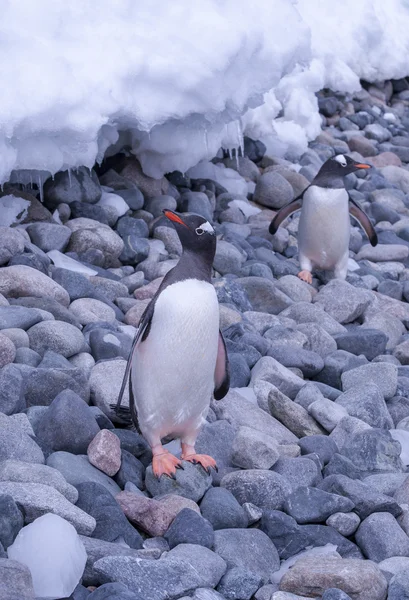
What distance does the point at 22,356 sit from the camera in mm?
3240

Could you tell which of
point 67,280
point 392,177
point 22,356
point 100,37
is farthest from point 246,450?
point 392,177

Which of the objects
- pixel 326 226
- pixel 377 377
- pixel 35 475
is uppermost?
pixel 35 475

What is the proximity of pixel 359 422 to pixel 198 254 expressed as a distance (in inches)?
39.6

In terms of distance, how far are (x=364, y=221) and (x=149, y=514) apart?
155 inches

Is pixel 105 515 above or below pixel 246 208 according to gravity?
above

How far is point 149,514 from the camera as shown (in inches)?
98.9

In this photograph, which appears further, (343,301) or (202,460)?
(343,301)

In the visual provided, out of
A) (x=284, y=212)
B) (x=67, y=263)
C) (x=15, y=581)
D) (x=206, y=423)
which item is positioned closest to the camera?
(x=15, y=581)

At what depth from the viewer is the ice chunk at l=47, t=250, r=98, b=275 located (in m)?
4.57

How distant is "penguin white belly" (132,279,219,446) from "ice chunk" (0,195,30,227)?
206 cm

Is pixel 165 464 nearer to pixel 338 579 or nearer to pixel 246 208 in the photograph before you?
pixel 338 579

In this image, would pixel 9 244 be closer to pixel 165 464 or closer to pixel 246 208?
pixel 165 464

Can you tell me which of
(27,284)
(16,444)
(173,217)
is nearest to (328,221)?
(27,284)

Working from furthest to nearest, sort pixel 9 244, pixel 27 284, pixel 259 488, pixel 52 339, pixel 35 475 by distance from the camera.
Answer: pixel 9 244 < pixel 27 284 < pixel 52 339 < pixel 259 488 < pixel 35 475
